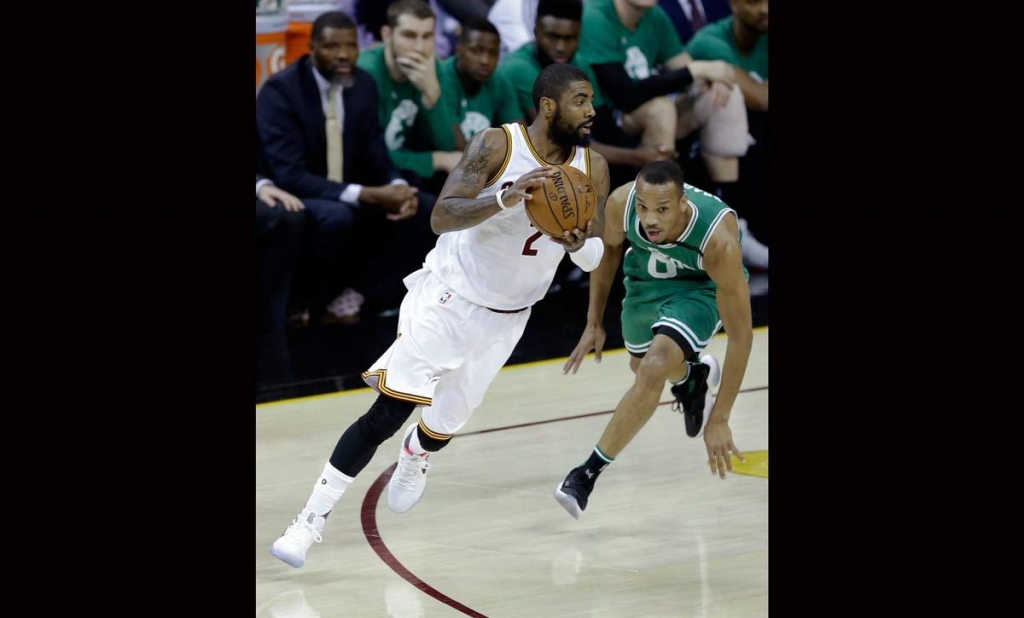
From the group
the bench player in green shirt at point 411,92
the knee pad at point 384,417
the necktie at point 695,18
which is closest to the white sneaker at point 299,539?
the knee pad at point 384,417

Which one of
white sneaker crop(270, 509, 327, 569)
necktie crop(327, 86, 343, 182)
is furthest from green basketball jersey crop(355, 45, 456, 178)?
white sneaker crop(270, 509, 327, 569)

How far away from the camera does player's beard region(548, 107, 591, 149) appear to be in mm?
5457

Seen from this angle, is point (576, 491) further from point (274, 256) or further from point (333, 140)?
point (333, 140)

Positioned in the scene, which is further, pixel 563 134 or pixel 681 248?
pixel 681 248

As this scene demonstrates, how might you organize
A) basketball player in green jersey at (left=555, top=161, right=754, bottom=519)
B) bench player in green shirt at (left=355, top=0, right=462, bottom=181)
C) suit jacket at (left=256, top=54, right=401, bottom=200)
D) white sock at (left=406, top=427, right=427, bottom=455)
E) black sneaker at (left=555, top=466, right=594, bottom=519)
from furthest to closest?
bench player in green shirt at (left=355, top=0, right=462, bottom=181) → suit jacket at (left=256, top=54, right=401, bottom=200) → white sock at (left=406, top=427, right=427, bottom=455) → black sneaker at (left=555, top=466, right=594, bottom=519) → basketball player in green jersey at (left=555, top=161, right=754, bottom=519)

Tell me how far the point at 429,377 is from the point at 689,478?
170cm

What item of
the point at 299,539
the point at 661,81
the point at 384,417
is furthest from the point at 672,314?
the point at 661,81

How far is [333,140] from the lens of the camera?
9.65m

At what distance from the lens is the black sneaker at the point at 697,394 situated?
677 centimetres

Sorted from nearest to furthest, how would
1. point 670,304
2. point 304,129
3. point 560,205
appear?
point 560,205
point 670,304
point 304,129

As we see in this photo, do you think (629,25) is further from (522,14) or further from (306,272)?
(306,272)

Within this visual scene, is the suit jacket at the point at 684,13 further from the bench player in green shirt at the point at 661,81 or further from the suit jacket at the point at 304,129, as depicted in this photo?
the suit jacket at the point at 304,129

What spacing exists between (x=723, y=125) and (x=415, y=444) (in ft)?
19.2

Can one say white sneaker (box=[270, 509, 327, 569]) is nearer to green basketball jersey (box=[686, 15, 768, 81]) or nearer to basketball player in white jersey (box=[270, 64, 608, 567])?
basketball player in white jersey (box=[270, 64, 608, 567])
